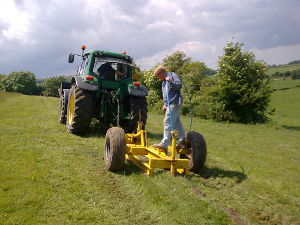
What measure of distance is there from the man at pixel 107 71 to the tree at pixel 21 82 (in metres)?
73.4

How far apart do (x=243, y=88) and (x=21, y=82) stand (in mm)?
72901

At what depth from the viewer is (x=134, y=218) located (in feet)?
13.4

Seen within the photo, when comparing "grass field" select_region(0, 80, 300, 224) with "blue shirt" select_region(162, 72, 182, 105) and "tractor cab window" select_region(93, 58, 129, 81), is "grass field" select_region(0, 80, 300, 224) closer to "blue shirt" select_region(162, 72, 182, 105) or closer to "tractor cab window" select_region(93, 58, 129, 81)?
"blue shirt" select_region(162, 72, 182, 105)

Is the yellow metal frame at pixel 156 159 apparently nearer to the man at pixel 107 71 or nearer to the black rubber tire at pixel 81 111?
the black rubber tire at pixel 81 111

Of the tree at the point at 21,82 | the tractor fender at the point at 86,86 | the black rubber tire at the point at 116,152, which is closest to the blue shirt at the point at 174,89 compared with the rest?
the black rubber tire at the point at 116,152

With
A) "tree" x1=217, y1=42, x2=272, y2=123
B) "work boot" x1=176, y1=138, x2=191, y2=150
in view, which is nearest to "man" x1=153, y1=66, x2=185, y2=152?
A: "work boot" x1=176, y1=138, x2=191, y2=150

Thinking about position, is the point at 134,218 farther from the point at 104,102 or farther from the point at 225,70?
the point at 225,70

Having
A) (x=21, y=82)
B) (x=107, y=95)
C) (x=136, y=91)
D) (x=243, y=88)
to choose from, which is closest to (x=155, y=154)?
(x=136, y=91)

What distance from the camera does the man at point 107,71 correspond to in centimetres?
973

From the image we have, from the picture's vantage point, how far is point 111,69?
32.3ft

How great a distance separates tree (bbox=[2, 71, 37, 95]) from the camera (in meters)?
78.0

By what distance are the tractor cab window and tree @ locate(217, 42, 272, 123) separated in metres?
8.61

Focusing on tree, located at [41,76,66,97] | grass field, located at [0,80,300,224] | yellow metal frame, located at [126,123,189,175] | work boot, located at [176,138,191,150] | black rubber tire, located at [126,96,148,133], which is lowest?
grass field, located at [0,80,300,224]

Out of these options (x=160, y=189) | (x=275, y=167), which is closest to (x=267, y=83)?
(x=275, y=167)
